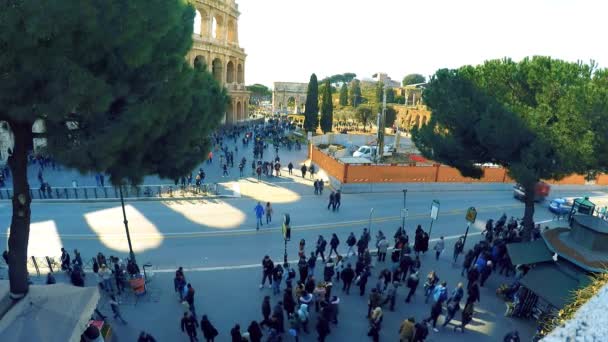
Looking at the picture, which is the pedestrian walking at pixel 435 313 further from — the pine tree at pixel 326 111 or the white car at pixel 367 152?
the pine tree at pixel 326 111

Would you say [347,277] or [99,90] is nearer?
[99,90]

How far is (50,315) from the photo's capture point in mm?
7387

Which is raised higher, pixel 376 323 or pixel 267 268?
pixel 267 268

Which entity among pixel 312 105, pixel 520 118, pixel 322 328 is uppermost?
pixel 312 105

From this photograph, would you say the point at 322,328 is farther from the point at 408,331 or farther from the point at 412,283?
the point at 412,283

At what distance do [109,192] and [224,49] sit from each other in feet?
107

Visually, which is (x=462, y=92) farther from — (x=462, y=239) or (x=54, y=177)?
(x=54, y=177)

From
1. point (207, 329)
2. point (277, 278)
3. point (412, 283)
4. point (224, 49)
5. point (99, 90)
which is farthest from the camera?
point (224, 49)

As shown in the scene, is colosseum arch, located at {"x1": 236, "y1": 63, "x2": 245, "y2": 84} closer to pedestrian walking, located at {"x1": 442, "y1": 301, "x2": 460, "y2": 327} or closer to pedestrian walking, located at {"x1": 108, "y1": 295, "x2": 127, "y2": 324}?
pedestrian walking, located at {"x1": 108, "y1": 295, "x2": 127, "y2": 324}

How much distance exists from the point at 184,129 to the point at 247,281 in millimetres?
5827

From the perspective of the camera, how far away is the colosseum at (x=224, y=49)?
147 feet

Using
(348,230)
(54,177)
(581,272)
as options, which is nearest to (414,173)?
(348,230)

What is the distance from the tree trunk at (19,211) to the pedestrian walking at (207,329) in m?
3.98

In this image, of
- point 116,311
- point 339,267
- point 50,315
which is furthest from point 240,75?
point 50,315
